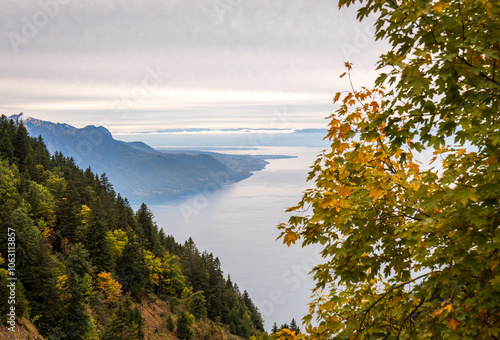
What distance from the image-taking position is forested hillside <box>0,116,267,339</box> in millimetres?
31078

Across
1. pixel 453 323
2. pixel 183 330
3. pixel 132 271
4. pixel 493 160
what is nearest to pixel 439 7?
pixel 493 160

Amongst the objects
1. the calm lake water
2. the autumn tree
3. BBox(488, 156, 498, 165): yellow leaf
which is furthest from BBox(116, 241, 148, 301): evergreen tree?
BBox(488, 156, 498, 165): yellow leaf

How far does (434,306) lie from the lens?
3783 millimetres

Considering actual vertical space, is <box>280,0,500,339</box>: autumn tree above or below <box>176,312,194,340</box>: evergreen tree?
above

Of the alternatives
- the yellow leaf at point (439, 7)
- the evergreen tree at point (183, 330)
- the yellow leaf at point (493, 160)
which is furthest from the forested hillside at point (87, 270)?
the yellow leaf at point (439, 7)

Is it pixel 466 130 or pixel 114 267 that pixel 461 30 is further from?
pixel 114 267

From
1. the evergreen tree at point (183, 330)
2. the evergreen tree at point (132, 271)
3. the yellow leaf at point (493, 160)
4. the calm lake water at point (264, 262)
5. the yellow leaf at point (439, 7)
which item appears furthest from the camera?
the calm lake water at point (264, 262)

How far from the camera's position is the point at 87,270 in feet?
139

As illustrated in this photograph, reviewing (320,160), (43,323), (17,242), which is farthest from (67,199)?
(320,160)

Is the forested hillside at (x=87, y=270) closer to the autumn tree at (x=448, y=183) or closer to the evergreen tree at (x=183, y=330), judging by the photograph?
the evergreen tree at (x=183, y=330)

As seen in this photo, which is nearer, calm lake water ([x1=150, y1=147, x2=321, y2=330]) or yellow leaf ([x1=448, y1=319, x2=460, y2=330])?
yellow leaf ([x1=448, y1=319, x2=460, y2=330])

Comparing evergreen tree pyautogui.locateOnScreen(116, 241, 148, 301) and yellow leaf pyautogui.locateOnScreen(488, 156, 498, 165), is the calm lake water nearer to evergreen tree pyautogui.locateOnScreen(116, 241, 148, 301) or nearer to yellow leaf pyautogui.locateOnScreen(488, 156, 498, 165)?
evergreen tree pyautogui.locateOnScreen(116, 241, 148, 301)

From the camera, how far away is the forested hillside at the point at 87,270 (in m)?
31.1

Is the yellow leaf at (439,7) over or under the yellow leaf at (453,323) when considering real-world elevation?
over
